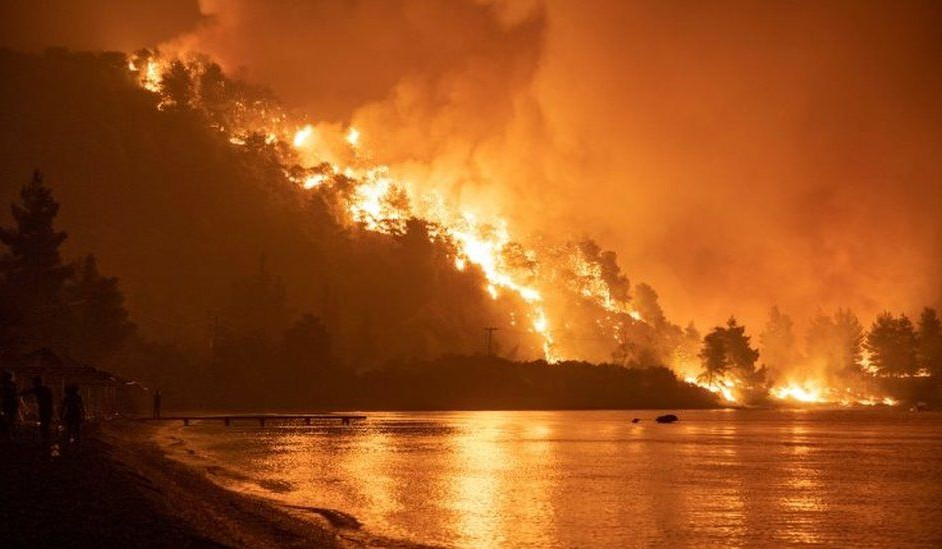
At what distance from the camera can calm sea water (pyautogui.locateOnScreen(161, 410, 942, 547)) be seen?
39531 mm

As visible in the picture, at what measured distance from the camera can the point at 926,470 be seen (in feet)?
236

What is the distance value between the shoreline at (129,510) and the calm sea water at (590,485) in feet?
10.4

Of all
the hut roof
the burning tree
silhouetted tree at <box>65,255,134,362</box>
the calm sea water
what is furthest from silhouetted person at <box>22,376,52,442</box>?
silhouetted tree at <box>65,255,134,362</box>

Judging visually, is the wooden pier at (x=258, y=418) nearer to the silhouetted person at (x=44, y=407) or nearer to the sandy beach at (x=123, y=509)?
the sandy beach at (x=123, y=509)

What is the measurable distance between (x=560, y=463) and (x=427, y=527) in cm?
3366

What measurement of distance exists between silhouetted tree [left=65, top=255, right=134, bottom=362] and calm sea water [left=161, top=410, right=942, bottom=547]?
27414 mm

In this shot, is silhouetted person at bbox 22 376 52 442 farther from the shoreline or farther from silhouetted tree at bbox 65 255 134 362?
silhouetted tree at bbox 65 255 134 362

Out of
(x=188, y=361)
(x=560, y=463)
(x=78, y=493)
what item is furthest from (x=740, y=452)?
(x=188, y=361)

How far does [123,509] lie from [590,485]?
102 feet

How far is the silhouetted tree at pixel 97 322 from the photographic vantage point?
12219 cm

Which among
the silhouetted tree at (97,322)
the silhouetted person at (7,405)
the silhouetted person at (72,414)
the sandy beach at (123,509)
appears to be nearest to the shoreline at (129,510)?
the sandy beach at (123,509)

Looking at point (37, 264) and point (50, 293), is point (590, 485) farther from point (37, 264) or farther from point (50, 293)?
point (37, 264)

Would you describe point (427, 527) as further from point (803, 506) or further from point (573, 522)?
point (803, 506)

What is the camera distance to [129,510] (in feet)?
105
